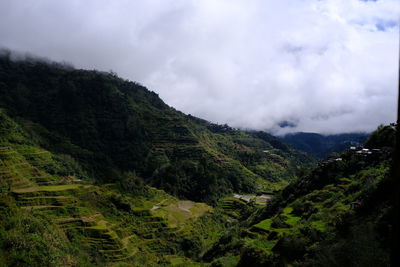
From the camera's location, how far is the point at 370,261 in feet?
53.3

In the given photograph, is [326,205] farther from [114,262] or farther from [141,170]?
[141,170]

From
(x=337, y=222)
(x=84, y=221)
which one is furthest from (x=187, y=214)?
(x=337, y=222)

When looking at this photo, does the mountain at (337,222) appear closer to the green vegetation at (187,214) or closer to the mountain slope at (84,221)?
the green vegetation at (187,214)

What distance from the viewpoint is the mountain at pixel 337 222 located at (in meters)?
18.1

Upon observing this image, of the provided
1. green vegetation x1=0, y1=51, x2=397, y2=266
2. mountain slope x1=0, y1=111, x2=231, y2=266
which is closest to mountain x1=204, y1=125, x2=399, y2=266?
green vegetation x1=0, y1=51, x2=397, y2=266

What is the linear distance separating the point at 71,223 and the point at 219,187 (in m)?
96.2

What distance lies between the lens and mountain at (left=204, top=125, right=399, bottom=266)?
18.1 metres

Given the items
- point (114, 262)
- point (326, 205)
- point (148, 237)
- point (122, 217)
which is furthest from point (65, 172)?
point (326, 205)

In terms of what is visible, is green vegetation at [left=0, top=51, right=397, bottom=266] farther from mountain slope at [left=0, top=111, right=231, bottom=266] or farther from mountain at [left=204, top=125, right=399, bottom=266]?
mountain slope at [left=0, top=111, right=231, bottom=266]

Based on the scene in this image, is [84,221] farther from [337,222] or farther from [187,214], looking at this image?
[337,222]

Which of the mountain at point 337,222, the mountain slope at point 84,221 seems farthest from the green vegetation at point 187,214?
the mountain slope at point 84,221

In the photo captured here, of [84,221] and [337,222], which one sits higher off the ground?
[337,222]

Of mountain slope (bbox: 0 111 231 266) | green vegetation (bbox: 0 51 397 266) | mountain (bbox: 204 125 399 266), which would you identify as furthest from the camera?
mountain slope (bbox: 0 111 231 266)

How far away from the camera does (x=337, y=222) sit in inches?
1233
